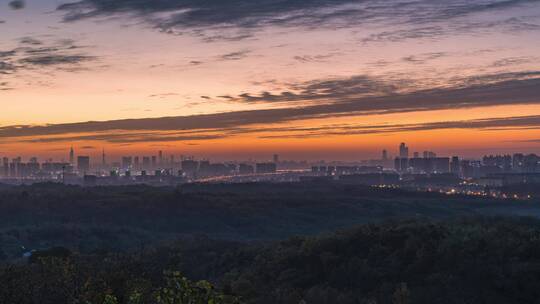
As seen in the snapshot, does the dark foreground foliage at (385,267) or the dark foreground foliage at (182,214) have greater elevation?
the dark foreground foliage at (385,267)

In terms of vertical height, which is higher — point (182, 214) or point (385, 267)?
point (385, 267)

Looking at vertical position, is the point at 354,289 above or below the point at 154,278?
below

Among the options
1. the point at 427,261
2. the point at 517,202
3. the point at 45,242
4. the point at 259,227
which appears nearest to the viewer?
the point at 427,261

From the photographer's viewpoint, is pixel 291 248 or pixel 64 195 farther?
pixel 64 195

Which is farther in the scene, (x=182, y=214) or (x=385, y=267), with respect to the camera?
(x=182, y=214)

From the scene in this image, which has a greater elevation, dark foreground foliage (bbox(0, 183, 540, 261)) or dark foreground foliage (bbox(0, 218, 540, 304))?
dark foreground foliage (bbox(0, 218, 540, 304))

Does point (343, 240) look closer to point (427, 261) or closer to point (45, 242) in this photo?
point (427, 261)

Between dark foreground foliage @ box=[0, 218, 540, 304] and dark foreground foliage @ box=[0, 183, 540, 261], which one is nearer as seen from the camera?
dark foreground foliage @ box=[0, 218, 540, 304]

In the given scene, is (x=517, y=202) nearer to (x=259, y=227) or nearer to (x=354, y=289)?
(x=259, y=227)

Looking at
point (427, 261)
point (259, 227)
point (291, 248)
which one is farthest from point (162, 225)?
point (427, 261)

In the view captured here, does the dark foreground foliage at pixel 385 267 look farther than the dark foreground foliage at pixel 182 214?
No

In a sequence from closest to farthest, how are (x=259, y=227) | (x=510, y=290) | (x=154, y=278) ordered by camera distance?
(x=154, y=278), (x=510, y=290), (x=259, y=227)
